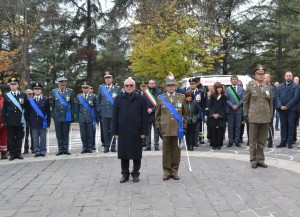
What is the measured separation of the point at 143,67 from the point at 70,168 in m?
17.5

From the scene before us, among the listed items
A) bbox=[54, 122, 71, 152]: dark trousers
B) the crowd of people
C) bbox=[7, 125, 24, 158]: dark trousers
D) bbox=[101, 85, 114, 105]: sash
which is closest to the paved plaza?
bbox=[7, 125, 24, 158]: dark trousers

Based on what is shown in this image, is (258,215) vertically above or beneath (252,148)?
beneath

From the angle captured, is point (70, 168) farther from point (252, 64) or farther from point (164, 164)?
point (252, 64)

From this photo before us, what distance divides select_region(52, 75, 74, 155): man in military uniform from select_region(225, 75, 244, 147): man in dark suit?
15.6 ft

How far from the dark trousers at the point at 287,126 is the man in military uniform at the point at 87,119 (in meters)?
5.52

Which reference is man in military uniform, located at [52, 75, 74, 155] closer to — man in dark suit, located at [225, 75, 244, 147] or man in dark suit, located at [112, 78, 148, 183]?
man in dark suit, located at [112, 78, 148, 183]

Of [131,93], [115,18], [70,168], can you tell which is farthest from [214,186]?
[115,18]

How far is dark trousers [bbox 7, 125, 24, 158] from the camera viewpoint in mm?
11273

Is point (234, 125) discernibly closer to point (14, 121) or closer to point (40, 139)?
point (40, 139)

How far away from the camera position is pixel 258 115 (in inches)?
356

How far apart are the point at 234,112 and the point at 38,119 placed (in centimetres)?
582

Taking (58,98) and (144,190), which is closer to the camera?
(144,190)

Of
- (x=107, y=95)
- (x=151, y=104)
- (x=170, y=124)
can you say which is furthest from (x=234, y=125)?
(x=170, y=124)

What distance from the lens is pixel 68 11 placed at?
3653 centimetres
